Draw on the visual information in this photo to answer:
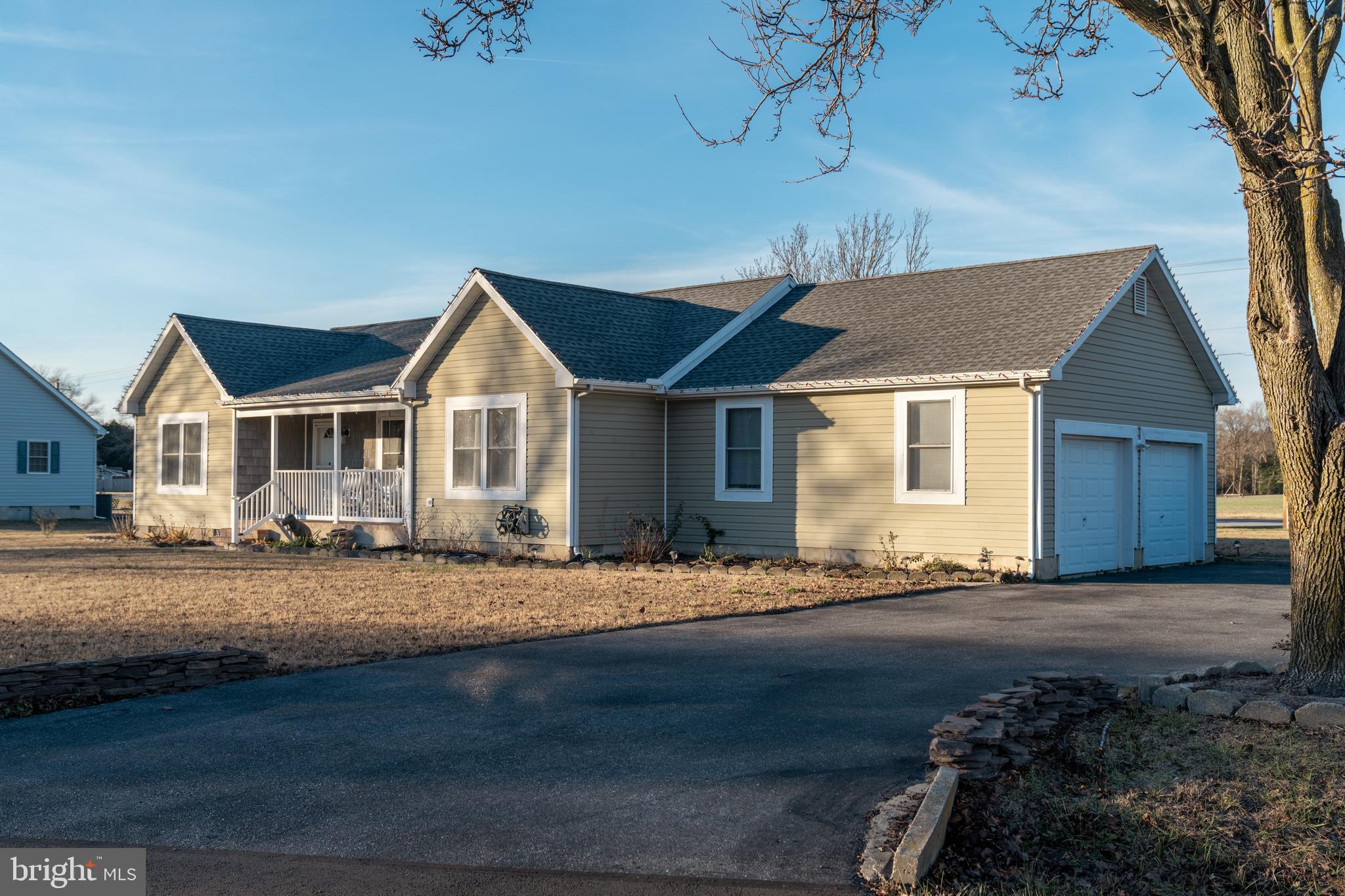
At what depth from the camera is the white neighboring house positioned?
122 ft

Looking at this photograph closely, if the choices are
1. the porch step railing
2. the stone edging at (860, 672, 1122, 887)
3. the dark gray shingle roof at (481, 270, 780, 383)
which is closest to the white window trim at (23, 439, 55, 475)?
the porch step railing

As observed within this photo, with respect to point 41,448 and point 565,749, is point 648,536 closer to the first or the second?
point 565,749

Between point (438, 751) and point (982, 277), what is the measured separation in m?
17.4

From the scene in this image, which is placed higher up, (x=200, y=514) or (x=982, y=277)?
(x=982, y=277)

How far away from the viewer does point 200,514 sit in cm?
2781

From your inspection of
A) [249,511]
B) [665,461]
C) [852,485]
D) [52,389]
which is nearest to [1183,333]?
[852,485]

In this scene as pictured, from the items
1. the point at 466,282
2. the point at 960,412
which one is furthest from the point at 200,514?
the point at 960,412

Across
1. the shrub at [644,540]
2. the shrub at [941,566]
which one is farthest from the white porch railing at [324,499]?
the shrub at [941,566]

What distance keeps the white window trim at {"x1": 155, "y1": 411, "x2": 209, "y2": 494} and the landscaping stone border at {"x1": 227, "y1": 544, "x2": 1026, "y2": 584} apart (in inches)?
229

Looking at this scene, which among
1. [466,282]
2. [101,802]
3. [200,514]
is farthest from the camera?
[200,514]

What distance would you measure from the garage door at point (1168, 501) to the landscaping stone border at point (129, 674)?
1550cm

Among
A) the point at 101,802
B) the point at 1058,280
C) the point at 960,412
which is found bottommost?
the point at 101,802

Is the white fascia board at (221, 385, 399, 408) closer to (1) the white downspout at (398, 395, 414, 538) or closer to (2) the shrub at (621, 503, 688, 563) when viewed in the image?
(1) the white downspout at (398, 395, 414, 538)

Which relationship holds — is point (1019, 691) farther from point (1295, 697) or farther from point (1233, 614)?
point (1233, 614)
